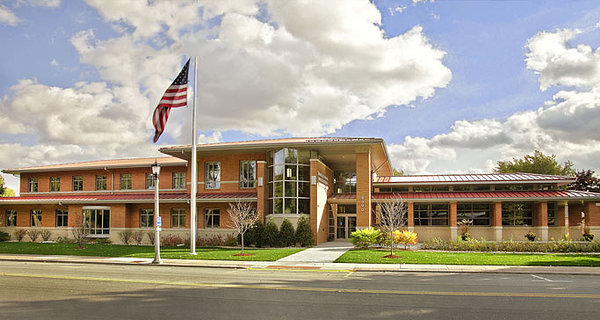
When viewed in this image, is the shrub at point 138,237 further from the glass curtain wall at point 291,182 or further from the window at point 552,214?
the window at point 552,214

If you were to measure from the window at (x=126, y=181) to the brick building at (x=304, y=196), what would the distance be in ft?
0.29

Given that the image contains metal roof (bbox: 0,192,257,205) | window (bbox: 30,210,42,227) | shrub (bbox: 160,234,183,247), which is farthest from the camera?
window (bbox: 30,210,42,227)

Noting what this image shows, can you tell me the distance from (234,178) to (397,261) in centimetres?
1728

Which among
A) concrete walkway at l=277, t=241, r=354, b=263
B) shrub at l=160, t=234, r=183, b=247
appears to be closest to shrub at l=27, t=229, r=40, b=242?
shrub at l=160, t=234, r=183, b=247

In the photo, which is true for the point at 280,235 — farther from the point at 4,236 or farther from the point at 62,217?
the point at 4,236

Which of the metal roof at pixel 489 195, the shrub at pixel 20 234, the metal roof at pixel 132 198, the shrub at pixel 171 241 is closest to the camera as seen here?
the metal roof at pixel 489 195

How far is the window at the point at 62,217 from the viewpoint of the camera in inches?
1571

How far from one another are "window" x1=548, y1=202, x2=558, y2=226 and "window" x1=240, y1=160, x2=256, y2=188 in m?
22.4

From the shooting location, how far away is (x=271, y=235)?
100.0 feet

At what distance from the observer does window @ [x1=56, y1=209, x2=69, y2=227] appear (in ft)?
131

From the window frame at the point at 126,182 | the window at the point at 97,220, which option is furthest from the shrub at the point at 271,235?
the window frame at the point at 126,182

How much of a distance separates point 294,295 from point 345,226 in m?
24.5

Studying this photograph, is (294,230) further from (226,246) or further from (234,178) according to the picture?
(234,178)

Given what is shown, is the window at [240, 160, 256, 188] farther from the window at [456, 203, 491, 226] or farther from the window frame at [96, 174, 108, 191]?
the window at [456, 203, 491, 226]
